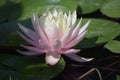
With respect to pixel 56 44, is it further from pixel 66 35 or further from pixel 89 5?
pixel 89 5

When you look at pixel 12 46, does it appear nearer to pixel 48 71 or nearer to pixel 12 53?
pixel 12 53

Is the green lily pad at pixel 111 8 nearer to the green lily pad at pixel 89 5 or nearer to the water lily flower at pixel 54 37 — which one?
the green lily pad at pixel 89 5

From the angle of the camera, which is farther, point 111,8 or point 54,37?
point 111,8

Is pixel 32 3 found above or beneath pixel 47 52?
above

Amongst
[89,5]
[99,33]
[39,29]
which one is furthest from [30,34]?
[89,5]

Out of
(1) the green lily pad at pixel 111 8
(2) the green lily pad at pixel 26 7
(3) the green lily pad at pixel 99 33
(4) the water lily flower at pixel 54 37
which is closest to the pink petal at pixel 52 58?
(4) the water lily flower at pixel 54 37

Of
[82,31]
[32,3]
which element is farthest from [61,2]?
[82,31]
